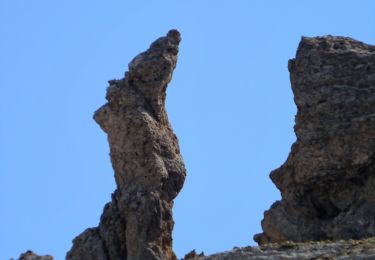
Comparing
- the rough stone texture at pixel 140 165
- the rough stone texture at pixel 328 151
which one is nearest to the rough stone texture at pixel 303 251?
the rough stone texture at pixel 140 165

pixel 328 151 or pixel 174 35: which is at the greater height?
pixel 174 35

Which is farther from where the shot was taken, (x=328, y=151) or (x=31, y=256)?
(x=328, y=151)

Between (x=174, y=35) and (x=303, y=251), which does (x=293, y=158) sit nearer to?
(x=174, y=35)

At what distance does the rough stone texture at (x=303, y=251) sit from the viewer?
4422cm

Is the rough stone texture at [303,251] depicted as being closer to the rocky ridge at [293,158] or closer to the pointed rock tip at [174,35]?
the rocky ridge at [293,158]

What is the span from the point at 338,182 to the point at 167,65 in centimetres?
823

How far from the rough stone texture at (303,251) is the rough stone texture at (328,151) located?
6.10 m

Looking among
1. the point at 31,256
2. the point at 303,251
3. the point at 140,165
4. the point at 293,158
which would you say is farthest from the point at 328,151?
the point at 31,256

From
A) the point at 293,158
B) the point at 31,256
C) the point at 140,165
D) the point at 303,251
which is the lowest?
the point at 303,251

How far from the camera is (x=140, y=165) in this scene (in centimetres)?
5378

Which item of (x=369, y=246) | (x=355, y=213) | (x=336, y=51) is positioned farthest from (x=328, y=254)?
(x=336, y=51)

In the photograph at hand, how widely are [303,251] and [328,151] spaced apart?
30.4 ft

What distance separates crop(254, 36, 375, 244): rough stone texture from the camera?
53500 mm

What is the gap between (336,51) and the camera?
184ft
